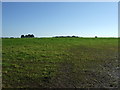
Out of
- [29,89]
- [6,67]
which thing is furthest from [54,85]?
[6,67]

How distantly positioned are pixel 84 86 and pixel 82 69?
455 cm

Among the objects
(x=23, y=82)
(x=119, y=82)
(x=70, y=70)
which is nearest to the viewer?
(x=23, y=82)

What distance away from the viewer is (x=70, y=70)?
17.2m

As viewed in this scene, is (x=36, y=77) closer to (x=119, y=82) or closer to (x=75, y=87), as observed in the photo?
(x=75, y=87)

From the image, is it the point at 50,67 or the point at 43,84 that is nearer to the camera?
the point at 43,84

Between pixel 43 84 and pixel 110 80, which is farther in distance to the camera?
pixel 110 80

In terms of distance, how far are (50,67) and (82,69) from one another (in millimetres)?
2898

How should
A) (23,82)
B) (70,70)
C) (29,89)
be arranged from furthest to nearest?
(70,70)
(23,82)
(29,89)

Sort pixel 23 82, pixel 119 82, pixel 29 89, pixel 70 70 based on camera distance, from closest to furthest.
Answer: pixel 29 89 < pixel 23 82 < pixel 119 82 < pixel 70 70

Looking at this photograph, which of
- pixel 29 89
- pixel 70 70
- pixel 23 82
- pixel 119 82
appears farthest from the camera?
pixel 70 70

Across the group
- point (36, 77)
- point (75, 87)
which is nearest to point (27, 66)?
point (36, 77)

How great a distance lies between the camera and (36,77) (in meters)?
14.7

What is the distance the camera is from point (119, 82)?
1463 cm

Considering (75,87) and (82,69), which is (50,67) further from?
(75,87)
